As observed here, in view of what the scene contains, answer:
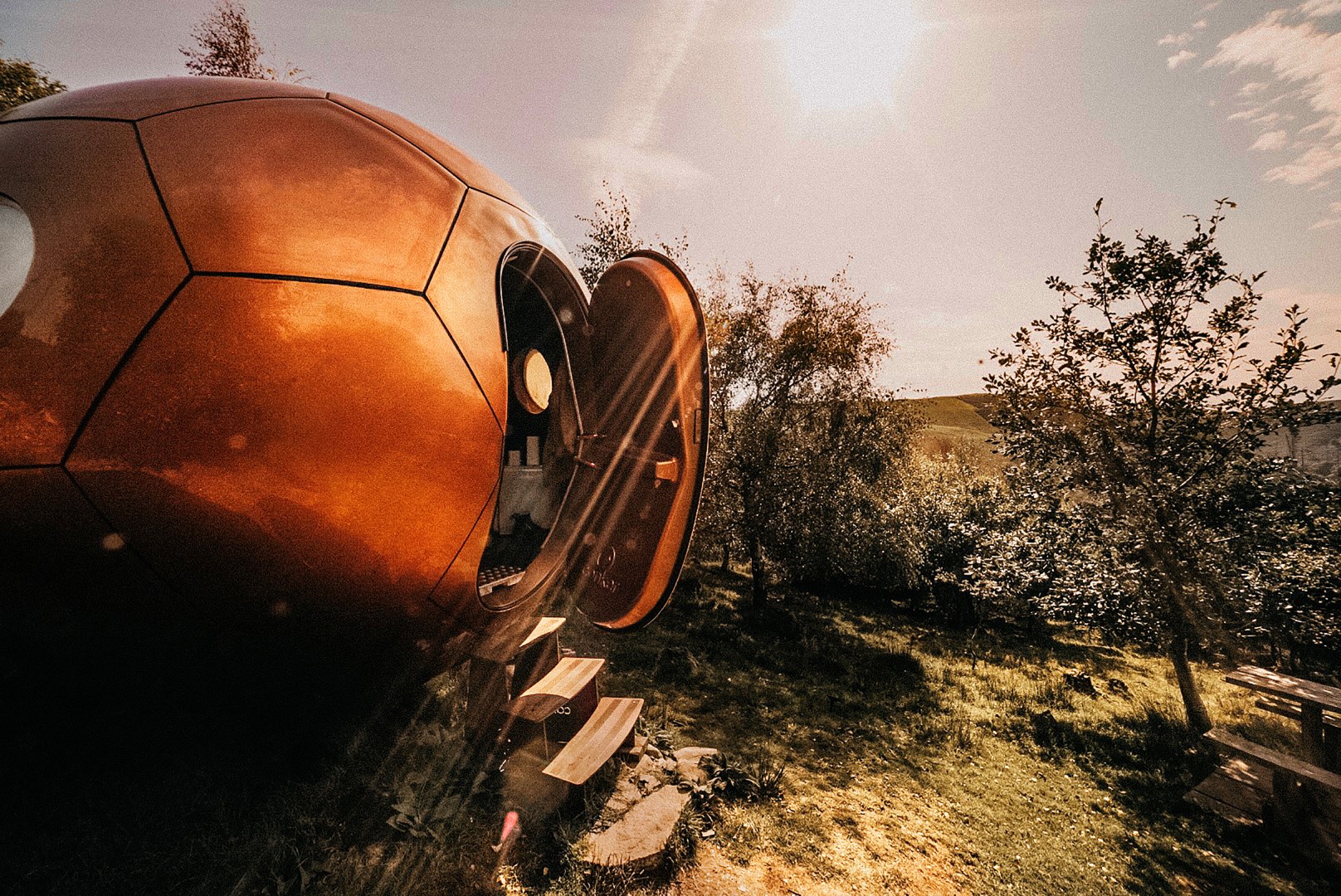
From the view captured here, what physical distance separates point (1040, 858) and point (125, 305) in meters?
7.45

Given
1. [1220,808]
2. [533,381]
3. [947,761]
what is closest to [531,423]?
[533,381]

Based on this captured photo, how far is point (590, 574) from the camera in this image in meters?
3.02

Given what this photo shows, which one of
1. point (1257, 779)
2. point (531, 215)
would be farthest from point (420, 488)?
point (1257, 779)

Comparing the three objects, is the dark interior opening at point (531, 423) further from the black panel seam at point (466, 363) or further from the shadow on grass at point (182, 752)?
the shadow on grass at point (182, 752)

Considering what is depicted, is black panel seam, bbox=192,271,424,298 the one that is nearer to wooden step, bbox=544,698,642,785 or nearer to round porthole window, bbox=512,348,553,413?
round porthole window, bbox=512,348,553,413

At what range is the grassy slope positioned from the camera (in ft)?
14.3

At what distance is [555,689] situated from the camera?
3666 millimetres

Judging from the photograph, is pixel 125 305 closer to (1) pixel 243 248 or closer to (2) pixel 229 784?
(1) pixel 243 248

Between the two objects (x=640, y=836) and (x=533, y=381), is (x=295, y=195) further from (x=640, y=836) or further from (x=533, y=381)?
(x=640, y=836)

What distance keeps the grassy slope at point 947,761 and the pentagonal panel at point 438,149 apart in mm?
4545

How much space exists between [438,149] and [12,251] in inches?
54.4

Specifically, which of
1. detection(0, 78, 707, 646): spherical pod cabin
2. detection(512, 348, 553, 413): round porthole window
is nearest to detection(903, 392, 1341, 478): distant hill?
detection(512, 348, 553, 413): round porthole window

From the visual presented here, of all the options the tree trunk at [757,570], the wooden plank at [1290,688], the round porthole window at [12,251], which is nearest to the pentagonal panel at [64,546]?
the round porthole window at [12,251]

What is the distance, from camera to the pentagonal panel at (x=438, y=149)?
7.00 ft
